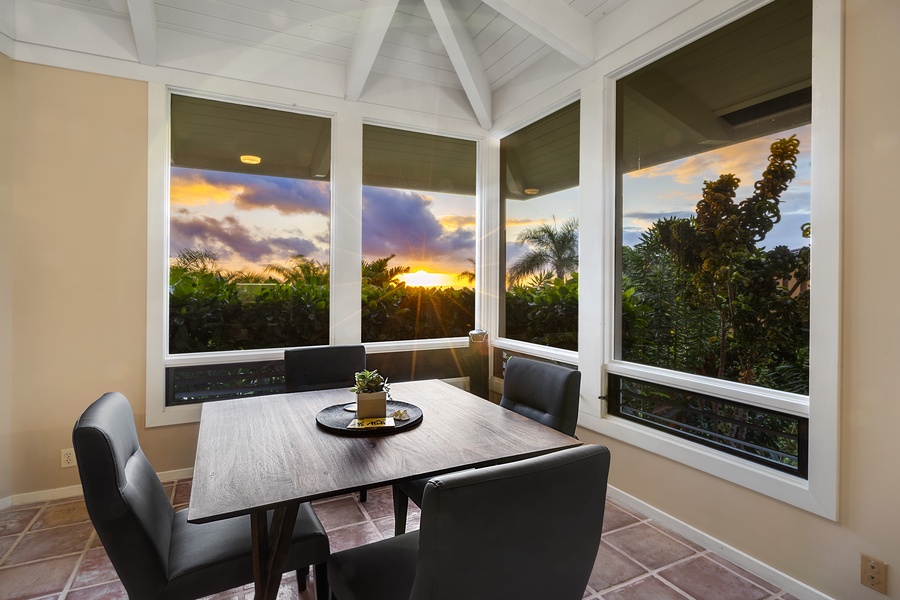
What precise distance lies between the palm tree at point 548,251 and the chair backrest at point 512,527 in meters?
2.40

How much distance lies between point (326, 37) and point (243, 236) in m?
1.55

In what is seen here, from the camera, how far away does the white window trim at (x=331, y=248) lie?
10.2ft

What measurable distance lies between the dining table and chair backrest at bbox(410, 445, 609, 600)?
0.47m

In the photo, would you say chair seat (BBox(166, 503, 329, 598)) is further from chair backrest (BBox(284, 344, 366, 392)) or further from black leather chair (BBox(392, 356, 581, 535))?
chair backrest (BBox(284, 344, 366, 392))

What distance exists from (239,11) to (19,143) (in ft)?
5.10

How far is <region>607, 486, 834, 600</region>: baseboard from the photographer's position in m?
2.03

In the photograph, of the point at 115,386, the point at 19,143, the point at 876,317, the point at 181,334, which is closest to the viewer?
the point at 876,317

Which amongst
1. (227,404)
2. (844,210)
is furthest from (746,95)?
(227,404)

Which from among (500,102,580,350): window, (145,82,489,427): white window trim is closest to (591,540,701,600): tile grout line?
(500,102,580,350): window

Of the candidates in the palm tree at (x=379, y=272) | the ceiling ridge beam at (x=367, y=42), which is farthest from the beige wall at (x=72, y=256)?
the palm tree at (x=379, y=272)

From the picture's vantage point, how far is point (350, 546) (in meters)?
2.41

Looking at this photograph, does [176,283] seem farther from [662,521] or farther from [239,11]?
[662,521]

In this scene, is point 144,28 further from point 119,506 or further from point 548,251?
point 548,251

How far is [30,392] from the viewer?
2883 mm
